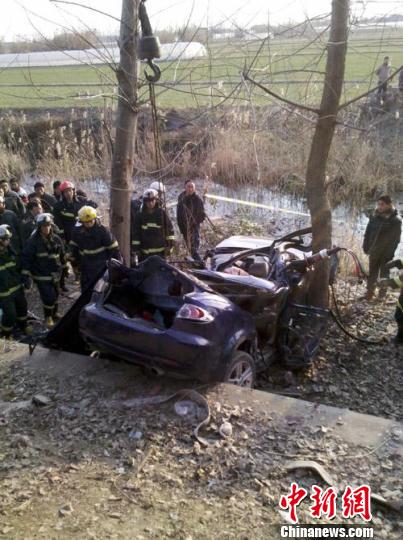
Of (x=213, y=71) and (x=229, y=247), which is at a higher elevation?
(x=213, y=71)

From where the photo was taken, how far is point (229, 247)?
6793 millimetres

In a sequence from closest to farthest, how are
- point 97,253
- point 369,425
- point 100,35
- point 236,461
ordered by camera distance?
1. point 236,461
2. point 369,425
3. point 100,35
4. point 97,253

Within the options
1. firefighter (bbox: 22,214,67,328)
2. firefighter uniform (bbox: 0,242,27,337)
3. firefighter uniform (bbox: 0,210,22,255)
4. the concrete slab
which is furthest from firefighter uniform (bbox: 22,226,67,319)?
the concrete slab

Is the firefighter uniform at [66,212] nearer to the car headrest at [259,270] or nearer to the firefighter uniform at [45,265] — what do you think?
the firefighter uniform at [45,265]

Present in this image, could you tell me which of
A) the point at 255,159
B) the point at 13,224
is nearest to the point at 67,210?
the point at 13,224

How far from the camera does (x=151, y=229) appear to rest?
27.8 feet

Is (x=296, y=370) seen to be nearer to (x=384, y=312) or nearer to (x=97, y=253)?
(x=384, y=312)

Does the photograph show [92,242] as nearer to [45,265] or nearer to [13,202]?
[45,265]

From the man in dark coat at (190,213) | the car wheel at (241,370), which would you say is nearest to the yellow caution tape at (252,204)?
the man in dark coat at (190,213)

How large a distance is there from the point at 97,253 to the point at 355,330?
345cm

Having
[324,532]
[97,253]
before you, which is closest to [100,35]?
[97,253]

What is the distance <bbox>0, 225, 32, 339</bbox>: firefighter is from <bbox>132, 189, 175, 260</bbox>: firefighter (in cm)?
194

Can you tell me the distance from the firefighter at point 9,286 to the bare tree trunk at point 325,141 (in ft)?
12.6

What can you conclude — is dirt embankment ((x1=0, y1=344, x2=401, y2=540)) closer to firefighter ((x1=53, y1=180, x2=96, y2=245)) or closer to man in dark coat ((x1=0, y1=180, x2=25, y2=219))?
firefighter ((x1=53, y1=180, x2=96, y2=245))
